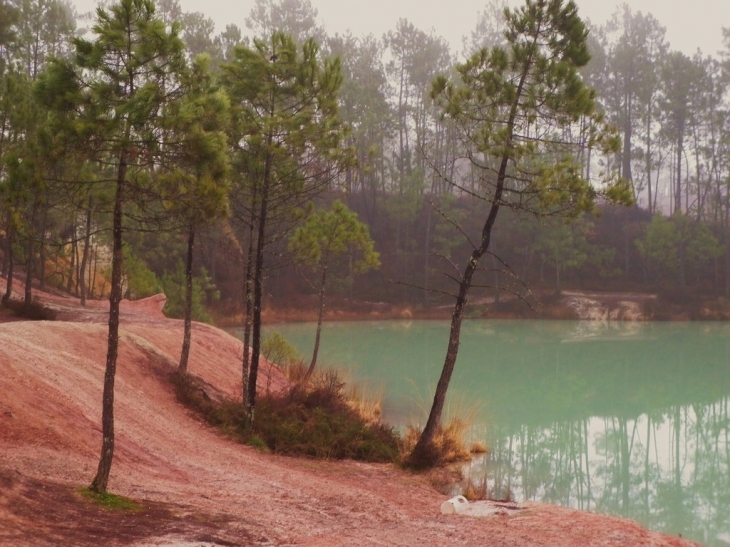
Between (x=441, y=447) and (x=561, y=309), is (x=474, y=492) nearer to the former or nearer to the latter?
(x=441, y=447)

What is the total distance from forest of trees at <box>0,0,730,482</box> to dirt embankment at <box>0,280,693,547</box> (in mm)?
1070

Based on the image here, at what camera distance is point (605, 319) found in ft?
154

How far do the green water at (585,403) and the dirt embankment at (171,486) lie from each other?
133 inches

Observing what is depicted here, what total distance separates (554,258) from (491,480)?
37.5m

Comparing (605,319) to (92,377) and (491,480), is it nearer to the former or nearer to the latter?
(491,480)

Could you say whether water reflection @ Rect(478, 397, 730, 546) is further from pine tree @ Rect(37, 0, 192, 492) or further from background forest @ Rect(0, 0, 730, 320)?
background forest @ Rect(0, 0, 730, 320)

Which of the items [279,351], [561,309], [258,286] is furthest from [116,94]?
[561,309]

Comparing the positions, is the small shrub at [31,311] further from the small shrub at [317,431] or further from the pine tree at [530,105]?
the pine tree at [530,105]

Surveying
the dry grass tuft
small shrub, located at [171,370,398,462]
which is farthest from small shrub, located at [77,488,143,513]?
the dry grass tuft

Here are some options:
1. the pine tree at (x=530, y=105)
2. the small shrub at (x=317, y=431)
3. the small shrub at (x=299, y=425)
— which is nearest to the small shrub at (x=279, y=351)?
the small shrub at (x=299, y=425)

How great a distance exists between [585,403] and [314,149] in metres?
12.9

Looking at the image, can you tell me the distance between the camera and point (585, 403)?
23.6 m

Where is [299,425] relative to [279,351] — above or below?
below

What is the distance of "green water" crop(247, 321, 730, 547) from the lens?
1443 cm
